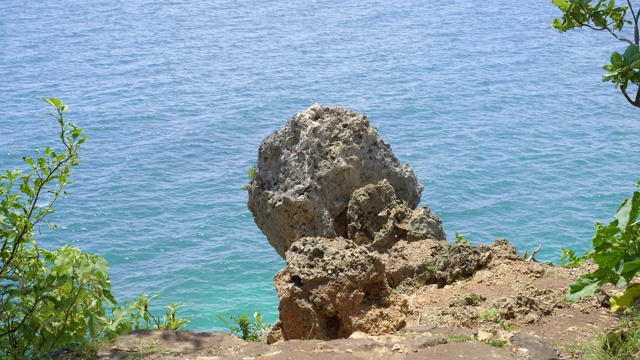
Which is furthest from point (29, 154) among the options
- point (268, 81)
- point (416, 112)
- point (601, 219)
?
point (601, 219)

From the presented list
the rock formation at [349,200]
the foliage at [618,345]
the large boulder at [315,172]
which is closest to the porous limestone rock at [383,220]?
the rock formation at [349,200]

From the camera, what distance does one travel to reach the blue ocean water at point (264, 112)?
14664 mm

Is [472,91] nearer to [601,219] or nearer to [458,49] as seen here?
[458,49]

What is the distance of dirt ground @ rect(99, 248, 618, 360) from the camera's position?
511cm

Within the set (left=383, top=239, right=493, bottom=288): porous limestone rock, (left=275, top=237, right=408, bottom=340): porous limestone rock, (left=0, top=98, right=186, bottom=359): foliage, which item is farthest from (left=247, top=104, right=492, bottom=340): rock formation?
(left=0, top=98, right=186, bottom=359): foliage

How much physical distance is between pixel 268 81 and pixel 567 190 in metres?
9.48

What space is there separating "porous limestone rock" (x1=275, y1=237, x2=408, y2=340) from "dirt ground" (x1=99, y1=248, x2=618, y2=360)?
0.98 feet

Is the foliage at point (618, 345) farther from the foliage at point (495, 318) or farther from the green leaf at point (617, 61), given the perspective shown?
the green leaf at point (617, 61)

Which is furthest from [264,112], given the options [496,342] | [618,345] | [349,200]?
[618,345]

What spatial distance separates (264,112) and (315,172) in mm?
12027

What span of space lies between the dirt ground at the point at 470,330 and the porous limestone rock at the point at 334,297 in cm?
30

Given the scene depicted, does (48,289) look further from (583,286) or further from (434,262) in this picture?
(434,262)

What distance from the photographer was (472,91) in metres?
21.7

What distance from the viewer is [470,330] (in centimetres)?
549
